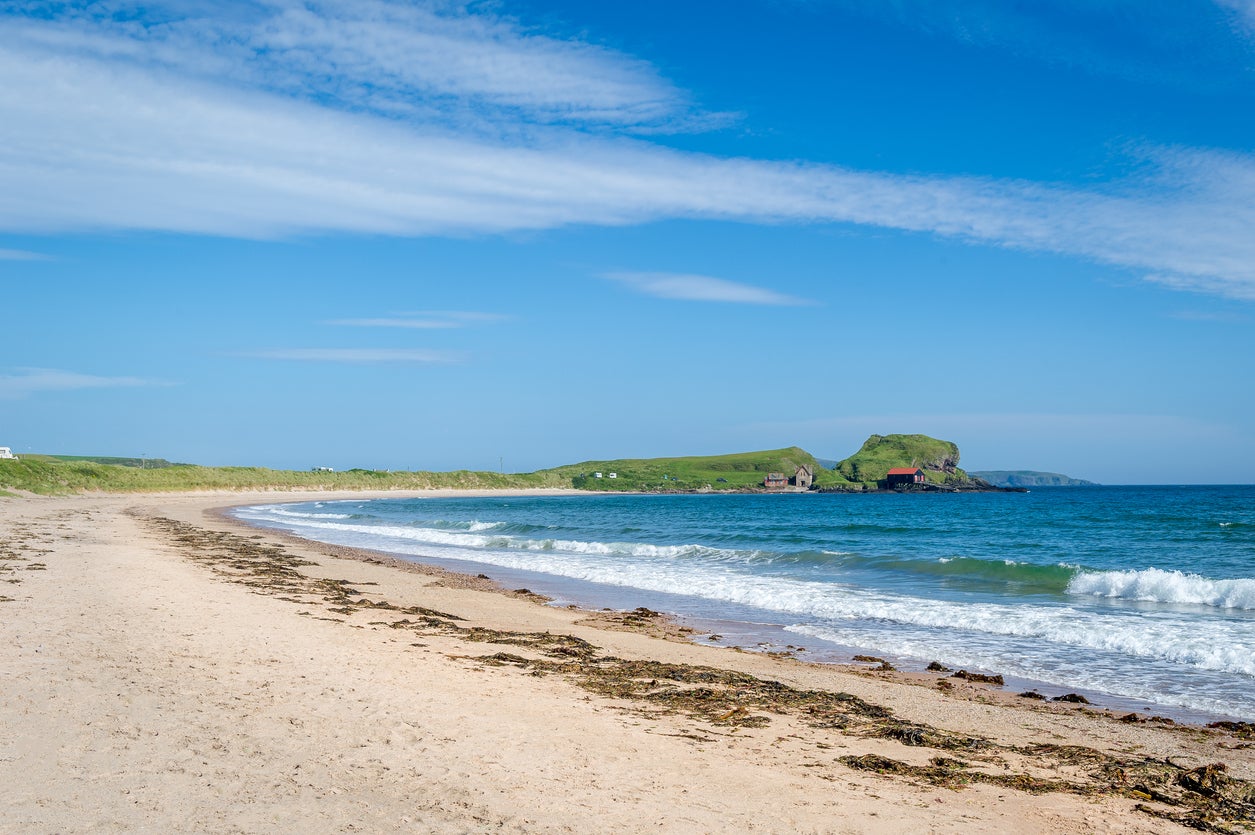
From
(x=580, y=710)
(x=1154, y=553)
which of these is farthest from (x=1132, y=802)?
(x=1154, y=553)

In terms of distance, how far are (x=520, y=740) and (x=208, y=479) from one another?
108 meters

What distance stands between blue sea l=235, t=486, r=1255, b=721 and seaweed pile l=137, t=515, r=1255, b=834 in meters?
2.22

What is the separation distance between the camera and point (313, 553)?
88.8 feet

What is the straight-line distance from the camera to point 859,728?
26.6 feet

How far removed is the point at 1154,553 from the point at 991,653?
21.2m

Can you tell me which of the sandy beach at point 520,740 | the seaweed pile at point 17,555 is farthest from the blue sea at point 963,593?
the seaweed pile at point 17,555

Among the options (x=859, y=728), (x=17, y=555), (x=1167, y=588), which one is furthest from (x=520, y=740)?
(x=17, y=555)

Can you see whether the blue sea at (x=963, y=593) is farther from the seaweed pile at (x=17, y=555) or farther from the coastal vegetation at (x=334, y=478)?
the coastal vegetation at (x=334, y=478)

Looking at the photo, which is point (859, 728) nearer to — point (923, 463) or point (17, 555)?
point (17, 555)

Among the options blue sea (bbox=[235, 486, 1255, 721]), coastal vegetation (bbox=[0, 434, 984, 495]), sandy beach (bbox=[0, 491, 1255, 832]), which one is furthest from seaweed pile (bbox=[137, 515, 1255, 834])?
coastal vegetation (bbox=[0, 434, 984, 495])

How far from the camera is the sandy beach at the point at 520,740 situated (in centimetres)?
545

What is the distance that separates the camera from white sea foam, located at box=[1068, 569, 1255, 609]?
18.1 meters

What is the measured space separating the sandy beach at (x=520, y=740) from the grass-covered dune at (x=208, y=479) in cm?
6475

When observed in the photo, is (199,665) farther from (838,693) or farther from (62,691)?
(838,693)
